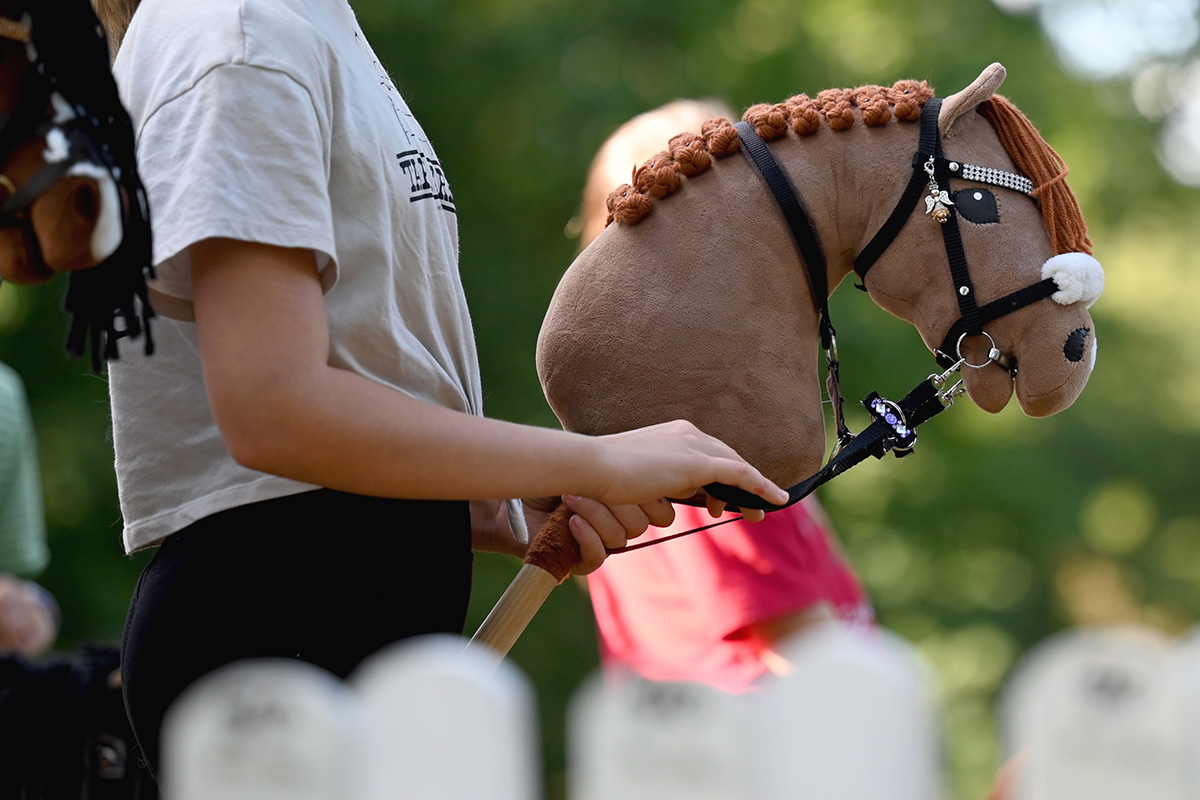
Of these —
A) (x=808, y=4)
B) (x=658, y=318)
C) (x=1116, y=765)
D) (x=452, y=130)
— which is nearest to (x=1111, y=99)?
(x=808, y=4)

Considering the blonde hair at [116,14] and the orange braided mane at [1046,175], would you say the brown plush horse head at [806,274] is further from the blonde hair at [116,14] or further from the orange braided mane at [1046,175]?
the blonde hair at [116,14]

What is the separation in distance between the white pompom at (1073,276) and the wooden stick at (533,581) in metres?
0.56

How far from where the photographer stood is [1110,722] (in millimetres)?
645

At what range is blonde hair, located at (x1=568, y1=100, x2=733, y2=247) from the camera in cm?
204

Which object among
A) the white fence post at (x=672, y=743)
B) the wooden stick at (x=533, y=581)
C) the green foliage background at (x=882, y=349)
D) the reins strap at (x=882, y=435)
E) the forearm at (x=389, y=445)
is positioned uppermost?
A: the white fence post at (x=672, y=743)

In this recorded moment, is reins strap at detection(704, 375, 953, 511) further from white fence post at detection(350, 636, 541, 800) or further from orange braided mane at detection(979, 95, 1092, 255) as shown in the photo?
white fence post at detection(350, 636, 541, 800)

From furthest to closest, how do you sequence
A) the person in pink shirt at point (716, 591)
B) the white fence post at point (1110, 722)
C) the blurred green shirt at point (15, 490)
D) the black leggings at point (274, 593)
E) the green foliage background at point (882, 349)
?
the green foliage background at point (882, 349), the blurred green shirt at point (15, 490), the person in pink shirt at point (716, 591), the black leggings at point (274, 593), the white fence post at point (1110, 722)

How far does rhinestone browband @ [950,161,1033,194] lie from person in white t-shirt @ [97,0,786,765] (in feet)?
1.30

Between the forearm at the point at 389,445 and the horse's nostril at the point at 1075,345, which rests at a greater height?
the horse's nostril at the point at 1075,345

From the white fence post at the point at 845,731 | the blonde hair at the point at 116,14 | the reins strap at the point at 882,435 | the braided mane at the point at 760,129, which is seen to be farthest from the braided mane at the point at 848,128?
the white fence post at the point at 845,731

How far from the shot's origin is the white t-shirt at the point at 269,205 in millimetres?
952

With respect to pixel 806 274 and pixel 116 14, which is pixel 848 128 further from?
pixel 116 14

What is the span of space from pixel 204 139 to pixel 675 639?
130 centimetres

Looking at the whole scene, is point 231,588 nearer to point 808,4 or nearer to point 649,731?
point 649,731
